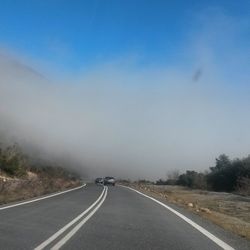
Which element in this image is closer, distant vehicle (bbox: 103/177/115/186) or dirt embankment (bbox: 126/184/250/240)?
dirt embankment (bbox: 126/184/250/240)

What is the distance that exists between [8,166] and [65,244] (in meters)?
42.2

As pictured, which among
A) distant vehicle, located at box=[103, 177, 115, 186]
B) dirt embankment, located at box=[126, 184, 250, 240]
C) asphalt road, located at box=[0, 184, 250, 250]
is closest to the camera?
asphalt road, located at box=[0, 184, 250, 250]

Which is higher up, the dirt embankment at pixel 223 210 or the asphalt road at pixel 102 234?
the dirt embankment at pixel 223 210

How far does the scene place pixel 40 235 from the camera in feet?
41.0

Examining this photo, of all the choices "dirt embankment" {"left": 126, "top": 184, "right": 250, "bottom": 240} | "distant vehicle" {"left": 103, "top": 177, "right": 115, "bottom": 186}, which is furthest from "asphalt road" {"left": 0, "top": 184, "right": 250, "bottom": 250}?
"distant vehicle" {"left": 103, "top": 177, "right": 115, "bottom": 186}

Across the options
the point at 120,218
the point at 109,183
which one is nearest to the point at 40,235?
the point at 120,218

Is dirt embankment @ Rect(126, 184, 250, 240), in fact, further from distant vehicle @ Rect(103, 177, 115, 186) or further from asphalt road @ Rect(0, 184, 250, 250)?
distant vehicle @ Rect(103, 177, 115, 186)

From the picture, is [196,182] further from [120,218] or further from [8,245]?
[8,245]

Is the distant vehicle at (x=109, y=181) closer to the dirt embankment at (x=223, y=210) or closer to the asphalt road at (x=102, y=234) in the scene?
the dirt embankment at (x=223, y=210)

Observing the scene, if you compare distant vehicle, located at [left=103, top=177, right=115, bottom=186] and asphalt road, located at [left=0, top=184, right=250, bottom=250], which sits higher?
distant vehicle, located at [left=103, top=177, right=115, bottom=186]

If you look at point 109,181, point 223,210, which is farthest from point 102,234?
point 109,181

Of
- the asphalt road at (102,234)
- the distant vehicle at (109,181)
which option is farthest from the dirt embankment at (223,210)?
the distant vehicle at (109,181)

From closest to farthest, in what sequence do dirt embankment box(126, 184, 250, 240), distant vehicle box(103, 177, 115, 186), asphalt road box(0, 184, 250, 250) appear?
1. asphalt road box(0, 184, 250, 250)
2. dirt embankment box(126, 184, 250, 240)
3. distant vehicle box(103, 177, 115, 186)

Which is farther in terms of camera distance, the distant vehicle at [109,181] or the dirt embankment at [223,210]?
the distant vehicle at [109,181]
